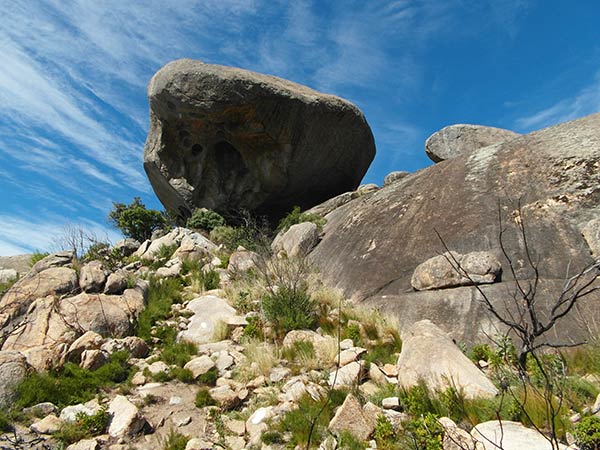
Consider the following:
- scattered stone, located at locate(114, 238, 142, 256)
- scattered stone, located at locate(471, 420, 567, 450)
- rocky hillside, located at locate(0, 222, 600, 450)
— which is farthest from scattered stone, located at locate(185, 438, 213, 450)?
scattered stone, located at locate(114, 238, 142, 256)

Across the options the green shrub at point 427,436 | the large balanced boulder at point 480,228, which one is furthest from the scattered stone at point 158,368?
the green shrub at point 427,436

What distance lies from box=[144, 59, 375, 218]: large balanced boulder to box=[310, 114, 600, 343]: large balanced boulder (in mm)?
5009

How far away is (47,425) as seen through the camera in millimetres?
4594

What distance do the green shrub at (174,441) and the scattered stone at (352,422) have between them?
5.02 ft

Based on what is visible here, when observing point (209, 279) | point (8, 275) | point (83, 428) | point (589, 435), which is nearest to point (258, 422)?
point (83, 428)

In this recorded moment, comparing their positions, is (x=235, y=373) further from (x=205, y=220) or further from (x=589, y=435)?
(x=205, y=220)

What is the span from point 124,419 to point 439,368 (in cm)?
343

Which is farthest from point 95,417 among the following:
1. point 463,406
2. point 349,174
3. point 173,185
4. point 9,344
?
point 349,174

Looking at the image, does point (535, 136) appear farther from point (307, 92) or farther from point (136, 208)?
point (136, 208)

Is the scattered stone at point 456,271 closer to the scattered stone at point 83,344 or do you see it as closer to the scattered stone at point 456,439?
the scattered stone at point 456,439

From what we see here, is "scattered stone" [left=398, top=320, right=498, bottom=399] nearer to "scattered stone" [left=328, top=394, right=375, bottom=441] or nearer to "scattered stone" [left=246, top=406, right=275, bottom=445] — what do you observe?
"scattered stone" [left=328, top=394, right=375, bottom=441]

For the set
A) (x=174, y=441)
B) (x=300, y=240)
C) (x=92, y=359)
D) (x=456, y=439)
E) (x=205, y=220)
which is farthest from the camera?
(x=205, y=220)

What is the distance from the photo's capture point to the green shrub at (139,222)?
56.0 feet

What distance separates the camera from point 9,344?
22.4 feet
